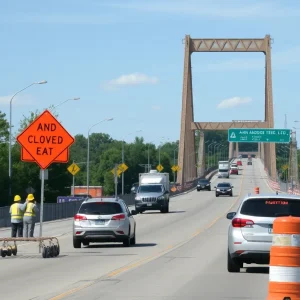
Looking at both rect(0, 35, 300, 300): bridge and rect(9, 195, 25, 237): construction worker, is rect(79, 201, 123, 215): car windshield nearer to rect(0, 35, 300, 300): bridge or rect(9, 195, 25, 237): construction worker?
rect(0, 35, 300, 300): bridge

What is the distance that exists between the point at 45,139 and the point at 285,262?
16.4 metres

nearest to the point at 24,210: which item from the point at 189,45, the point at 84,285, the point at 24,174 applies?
the point at 84,285

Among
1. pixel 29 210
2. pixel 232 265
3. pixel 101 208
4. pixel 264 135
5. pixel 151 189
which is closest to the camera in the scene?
pixel 232 265

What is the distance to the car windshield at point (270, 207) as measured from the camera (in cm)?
2011

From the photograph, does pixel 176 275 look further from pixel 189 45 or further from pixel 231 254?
pixel 189 45

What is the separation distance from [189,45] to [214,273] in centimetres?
11786

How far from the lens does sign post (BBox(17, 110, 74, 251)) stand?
92.3 ft

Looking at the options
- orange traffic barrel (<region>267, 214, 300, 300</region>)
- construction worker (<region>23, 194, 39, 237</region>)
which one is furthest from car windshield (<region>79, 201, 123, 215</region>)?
orange traffic barrel (<region>267, 214, 300, 300</region>)

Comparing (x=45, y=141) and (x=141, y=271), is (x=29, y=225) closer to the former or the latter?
(x=45, y=141)

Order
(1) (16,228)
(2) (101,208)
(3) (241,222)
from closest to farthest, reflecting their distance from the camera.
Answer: (3) (241,222) → (2) (101,208) → (1) (16,228)

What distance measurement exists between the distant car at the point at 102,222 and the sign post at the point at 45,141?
262 centimetres

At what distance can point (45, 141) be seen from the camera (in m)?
28.4

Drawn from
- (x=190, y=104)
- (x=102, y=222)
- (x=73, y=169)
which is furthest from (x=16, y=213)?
(x=190, y=104)

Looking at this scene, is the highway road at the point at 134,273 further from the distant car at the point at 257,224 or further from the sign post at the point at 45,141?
the sign post at the point at 45,141
